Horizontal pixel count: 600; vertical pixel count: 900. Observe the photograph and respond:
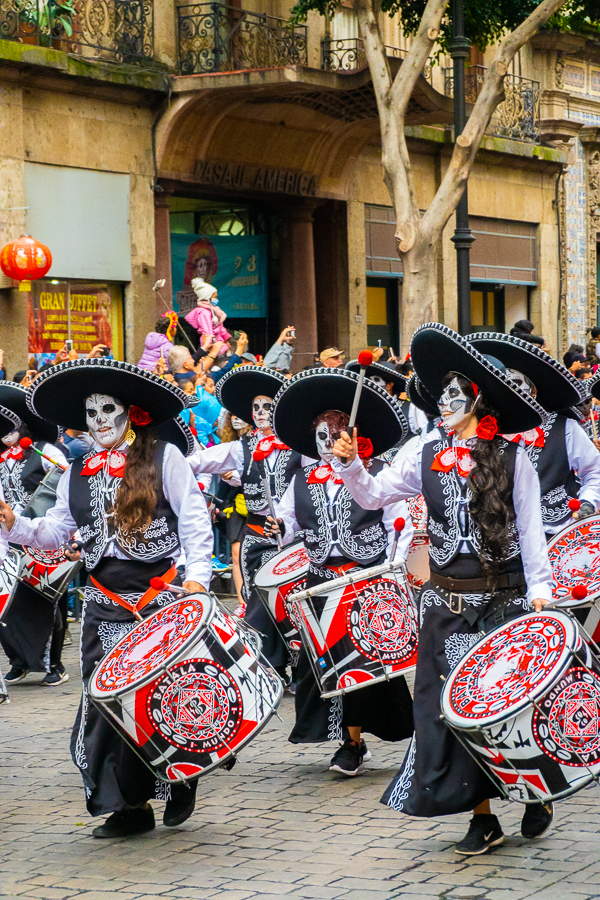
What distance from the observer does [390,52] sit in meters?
23.1

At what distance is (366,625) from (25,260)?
34.3 ft

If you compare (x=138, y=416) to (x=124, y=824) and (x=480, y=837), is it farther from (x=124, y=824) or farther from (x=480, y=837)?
(x=480, y=837)

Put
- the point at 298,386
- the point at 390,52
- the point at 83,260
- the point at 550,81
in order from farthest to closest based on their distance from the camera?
1. the point at 550,81
2. the point at 390,52
3. the point at 83,260
4. the point at 298,386

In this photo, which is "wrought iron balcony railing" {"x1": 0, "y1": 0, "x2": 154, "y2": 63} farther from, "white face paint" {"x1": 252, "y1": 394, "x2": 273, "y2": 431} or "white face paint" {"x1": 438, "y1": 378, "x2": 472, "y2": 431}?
"white face paint" {"x1": 438, "y1": 378, "x2": 472, "y2": 431}

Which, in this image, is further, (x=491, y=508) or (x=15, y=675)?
A: (x=15, y=675)

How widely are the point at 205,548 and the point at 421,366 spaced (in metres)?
1.18

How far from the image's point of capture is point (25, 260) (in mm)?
15844

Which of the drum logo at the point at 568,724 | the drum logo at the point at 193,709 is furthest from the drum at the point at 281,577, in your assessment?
the drum logo at the point at 568,724

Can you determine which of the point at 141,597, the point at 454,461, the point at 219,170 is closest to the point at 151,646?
the point at 141,597

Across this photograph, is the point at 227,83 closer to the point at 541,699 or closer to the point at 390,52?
the point at 390,52

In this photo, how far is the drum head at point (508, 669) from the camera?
182 inches

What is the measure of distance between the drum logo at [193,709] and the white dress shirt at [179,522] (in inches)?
23.0

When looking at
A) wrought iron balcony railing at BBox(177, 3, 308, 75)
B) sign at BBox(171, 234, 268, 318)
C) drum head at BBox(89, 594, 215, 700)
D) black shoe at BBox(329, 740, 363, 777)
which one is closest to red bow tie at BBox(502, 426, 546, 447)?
black shoe at BBox(329, 740, 363, 777)

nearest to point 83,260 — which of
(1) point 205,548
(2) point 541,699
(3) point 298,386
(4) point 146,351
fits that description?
(4) point 146,351
